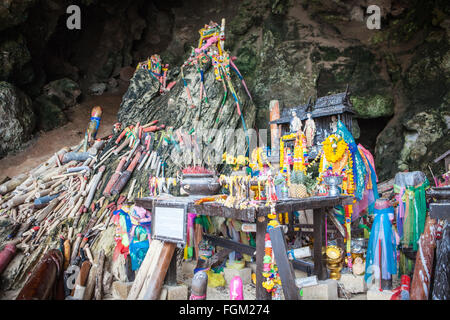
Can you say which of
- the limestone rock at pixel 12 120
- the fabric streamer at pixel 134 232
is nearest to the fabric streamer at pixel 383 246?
the fabric streamer at pixel 134 232

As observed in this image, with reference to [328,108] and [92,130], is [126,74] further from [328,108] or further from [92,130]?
[328,108]

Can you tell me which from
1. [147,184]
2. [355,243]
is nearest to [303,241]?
[355,243]

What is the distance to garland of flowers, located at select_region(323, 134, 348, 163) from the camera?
507cm

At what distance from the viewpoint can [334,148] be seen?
5.09 m

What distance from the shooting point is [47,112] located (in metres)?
12.8

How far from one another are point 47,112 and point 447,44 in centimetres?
1528

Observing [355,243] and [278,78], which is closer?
[355,243]

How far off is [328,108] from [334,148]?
5.70 ft

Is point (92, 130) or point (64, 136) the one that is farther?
point (64, 136)

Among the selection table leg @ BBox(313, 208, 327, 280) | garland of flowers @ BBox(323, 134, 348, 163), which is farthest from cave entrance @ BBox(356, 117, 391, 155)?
table leg @ BBox(313, 208, 327, 280)

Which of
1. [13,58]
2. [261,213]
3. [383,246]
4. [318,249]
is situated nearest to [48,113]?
[13,58]

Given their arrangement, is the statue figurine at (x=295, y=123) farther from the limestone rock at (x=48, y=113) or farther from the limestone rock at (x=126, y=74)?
the limestone rock at (x=126, y=74)

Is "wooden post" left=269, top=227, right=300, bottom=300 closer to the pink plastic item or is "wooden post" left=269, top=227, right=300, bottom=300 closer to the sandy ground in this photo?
the pink plastic item
